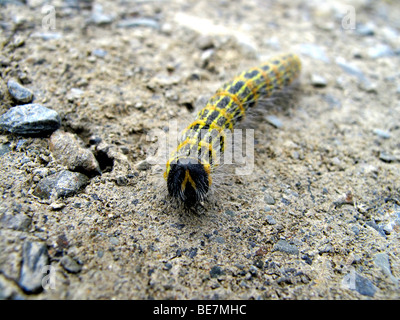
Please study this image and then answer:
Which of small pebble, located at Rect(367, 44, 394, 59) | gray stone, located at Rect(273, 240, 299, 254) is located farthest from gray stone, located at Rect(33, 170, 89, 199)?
small pebble, located at Rect(367, 44, 394, 59)

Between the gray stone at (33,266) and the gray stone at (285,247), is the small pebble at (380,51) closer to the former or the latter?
the gray stone at (285,247)

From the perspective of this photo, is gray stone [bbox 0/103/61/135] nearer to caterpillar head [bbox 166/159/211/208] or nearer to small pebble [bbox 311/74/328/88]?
caterpillar head [bbox 166/159/211/208]

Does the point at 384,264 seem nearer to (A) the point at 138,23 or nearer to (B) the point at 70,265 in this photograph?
(B) the point at 70,265

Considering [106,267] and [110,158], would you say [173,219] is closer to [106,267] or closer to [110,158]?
[106,267]

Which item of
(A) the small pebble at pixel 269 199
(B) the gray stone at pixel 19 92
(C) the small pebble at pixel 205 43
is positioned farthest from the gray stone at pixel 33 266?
(C) the small pebble at pixel 205 43

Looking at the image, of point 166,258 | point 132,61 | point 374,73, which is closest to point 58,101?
point 132,61

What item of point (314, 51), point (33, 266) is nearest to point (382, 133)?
point (314, 51)
